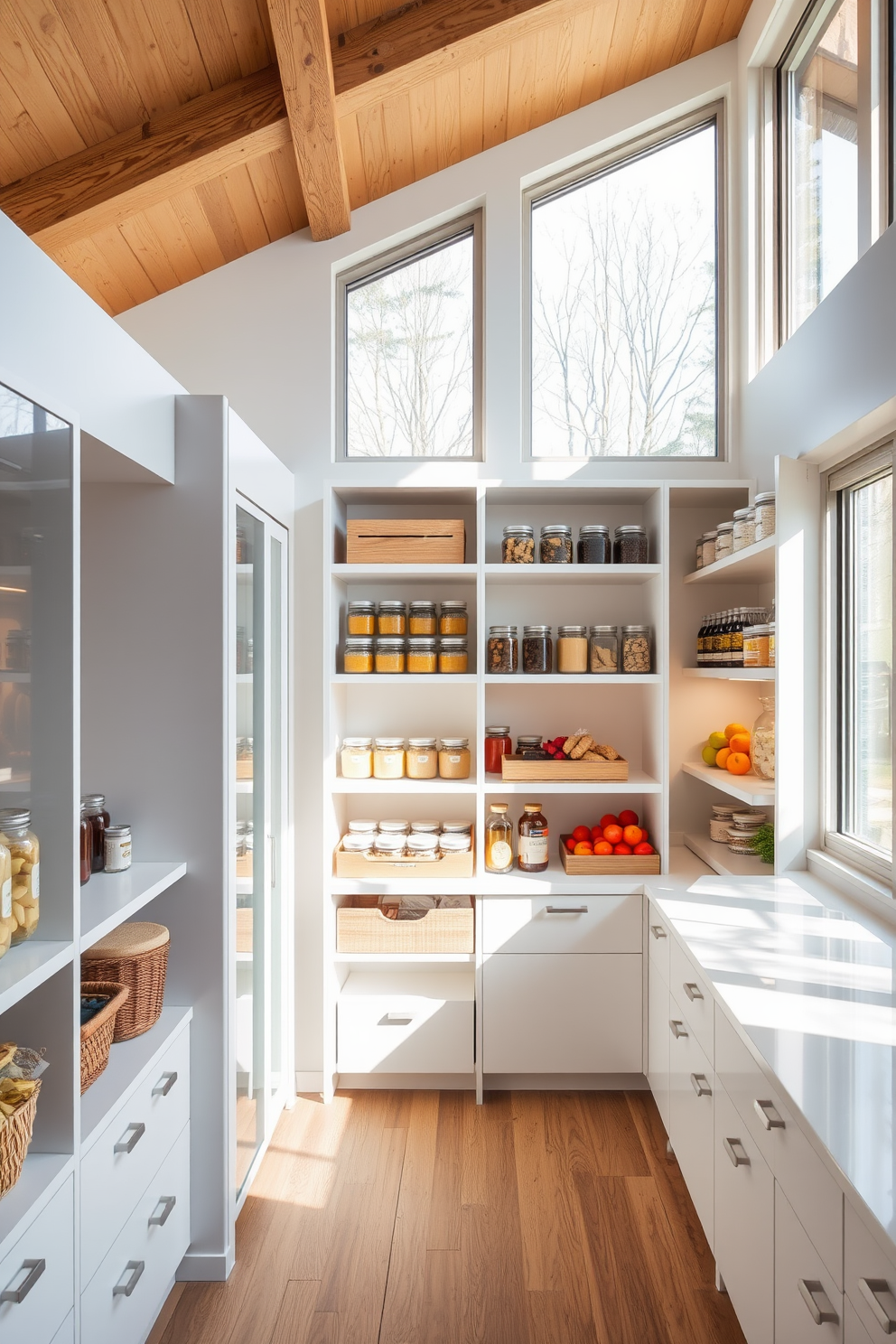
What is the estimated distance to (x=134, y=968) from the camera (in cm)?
186

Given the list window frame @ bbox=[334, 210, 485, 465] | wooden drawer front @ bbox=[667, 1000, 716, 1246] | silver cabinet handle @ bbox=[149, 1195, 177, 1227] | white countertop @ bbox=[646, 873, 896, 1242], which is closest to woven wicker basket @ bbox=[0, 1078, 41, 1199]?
silver cabinet handle @ bbox=[149, 1195, 177, 1227]

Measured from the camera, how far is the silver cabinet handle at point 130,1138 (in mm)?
1655

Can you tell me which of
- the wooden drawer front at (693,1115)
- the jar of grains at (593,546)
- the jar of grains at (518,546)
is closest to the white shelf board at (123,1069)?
the wooden drawer front at (693,1115)

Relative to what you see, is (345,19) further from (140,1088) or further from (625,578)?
(140,1088)

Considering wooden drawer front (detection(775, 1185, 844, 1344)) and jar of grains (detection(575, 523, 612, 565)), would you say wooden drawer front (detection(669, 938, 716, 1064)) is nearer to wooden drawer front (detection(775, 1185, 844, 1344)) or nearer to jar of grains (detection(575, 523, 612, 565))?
wooden drawer front (detection(775, 1185, 844, 1344))

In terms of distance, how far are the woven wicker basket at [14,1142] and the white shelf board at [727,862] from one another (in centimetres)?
194

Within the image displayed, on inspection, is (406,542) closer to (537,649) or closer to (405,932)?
(537,649)

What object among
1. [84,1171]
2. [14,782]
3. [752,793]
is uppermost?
[14,782]

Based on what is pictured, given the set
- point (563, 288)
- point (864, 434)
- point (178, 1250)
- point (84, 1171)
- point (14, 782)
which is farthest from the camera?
point (563, 288)

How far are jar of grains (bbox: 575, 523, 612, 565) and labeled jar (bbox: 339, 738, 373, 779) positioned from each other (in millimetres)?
993

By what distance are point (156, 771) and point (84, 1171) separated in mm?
862

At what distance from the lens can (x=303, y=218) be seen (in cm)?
311

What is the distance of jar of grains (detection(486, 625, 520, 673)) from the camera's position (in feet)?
9.79

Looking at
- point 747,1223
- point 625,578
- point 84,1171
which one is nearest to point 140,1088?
point 84,1171
